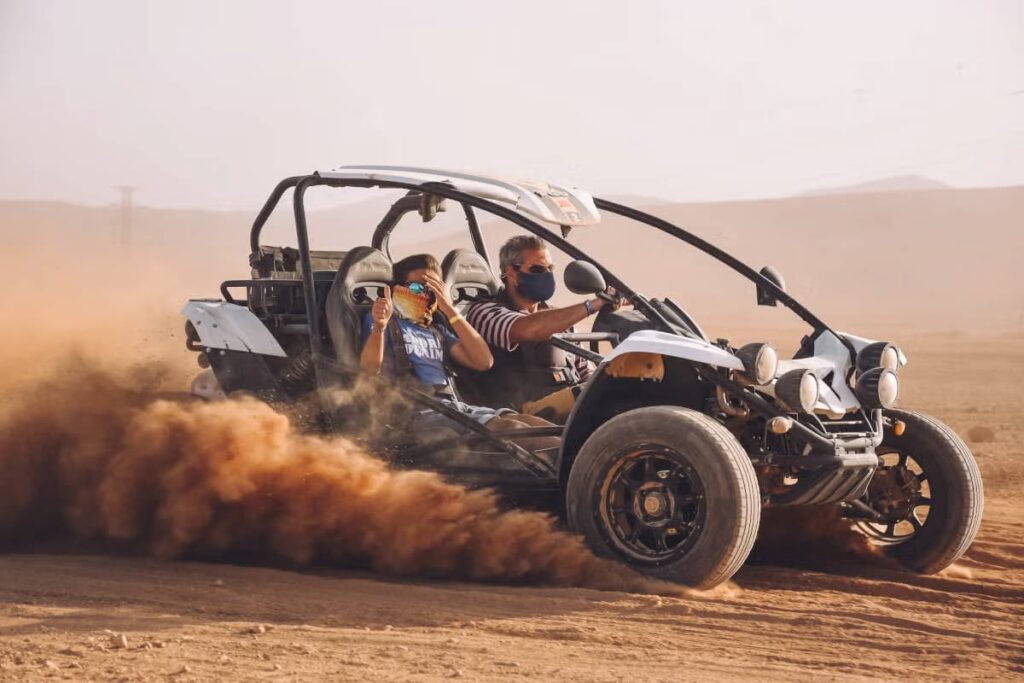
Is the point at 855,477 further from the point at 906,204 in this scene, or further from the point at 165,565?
the point at 906,204

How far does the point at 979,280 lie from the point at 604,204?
69.1 m

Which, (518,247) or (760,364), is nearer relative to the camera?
(760,364)

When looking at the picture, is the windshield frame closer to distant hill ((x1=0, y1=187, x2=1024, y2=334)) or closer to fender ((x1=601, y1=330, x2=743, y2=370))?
fender ((x1=601, y1=330, x2=743, y2=370))

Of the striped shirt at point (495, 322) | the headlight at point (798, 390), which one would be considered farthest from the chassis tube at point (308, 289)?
the headlight at point (798, 390)

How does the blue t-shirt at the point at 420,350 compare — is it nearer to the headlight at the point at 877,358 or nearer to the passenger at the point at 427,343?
the passenger at the point at 427,343

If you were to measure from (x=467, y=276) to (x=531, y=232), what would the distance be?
137 centimetres

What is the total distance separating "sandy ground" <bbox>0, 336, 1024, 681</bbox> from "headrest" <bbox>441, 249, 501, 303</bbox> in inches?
79.8

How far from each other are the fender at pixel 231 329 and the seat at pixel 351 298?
488mm

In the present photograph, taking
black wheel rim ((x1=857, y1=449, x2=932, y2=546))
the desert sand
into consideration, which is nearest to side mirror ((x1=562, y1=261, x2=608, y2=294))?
the desert sand

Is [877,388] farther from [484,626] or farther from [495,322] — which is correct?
[484,626]

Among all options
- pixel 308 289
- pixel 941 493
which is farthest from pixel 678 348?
pixel 308 289

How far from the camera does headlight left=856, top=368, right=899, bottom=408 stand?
6.77m

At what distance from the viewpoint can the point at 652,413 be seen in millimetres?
6461

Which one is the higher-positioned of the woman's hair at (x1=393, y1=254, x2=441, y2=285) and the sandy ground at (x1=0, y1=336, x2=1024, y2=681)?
the woman's hair at (x1=393, y1=254, x2=441, y2=285)
